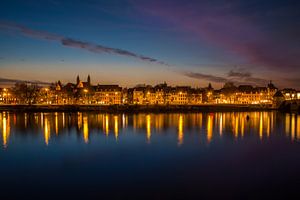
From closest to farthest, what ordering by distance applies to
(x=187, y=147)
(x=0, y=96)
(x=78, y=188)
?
(x=78, y=188), (x=187, y=147), (x=0, y=96)

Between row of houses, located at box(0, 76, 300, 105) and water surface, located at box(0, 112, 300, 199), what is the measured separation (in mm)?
82807

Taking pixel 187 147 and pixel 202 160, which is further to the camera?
pixel 187 147

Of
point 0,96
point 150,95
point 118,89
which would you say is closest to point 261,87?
point 150,95

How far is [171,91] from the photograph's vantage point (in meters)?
134

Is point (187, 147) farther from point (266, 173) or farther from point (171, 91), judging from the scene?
point (171, 91)

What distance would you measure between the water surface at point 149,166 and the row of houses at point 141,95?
8281 cm

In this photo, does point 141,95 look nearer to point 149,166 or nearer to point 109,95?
point 109,95

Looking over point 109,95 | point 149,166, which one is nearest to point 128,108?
point 109,95

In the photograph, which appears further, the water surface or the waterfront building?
the waterfront building

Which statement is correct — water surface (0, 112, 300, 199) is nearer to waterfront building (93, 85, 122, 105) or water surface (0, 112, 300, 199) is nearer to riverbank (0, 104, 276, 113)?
riverbank (0, 104, 276, 113)

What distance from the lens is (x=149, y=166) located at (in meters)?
21.6

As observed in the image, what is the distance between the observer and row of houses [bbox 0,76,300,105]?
122 meters

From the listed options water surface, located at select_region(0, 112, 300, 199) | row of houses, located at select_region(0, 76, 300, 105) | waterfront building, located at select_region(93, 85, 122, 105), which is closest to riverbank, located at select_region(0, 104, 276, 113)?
row of houses, located at select_region(0, 76, 300, 105)

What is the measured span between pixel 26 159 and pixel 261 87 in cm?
13606
